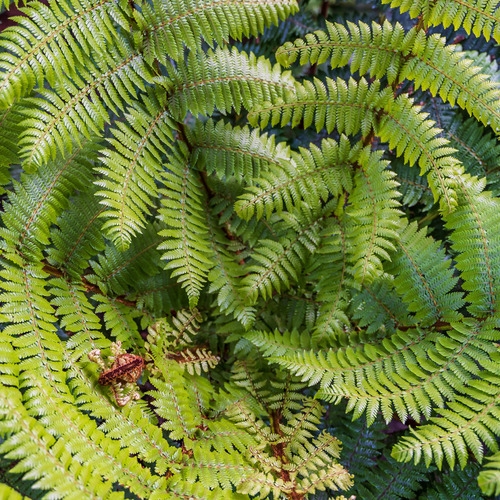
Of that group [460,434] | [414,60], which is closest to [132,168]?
[414,60]

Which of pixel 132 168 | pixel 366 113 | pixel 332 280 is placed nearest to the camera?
pixel 132 168

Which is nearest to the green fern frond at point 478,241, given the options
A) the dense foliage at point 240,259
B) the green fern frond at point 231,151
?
the dense foliage at point 240,259

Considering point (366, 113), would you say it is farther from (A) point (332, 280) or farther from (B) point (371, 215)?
(A) point (332, 280)

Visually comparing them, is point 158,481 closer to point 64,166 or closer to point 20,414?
point 20,414

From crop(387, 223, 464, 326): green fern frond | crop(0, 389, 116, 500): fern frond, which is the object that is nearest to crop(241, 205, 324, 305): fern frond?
crop(387, 223, 464, 326): green fern frond

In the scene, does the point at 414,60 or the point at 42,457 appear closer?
the point at 42,457

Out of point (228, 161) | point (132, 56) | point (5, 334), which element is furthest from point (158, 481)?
point (132, 56)
